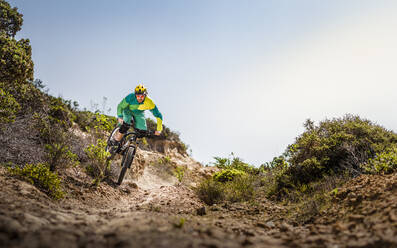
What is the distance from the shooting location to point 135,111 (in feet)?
22.6

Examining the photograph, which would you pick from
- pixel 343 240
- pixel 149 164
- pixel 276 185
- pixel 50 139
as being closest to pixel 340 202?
pixel 343 240

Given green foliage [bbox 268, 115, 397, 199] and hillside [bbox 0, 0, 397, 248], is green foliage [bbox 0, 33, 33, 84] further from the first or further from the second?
green foliage [bbox 268, 115, 397, 199]

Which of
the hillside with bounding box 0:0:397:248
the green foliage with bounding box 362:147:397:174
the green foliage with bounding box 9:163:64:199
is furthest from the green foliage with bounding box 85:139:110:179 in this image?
the green foliage with bounding box 362:147:397:174

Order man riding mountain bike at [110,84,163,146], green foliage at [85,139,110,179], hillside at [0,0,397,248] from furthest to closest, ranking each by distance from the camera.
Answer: man riding mountain bike at [110,84,163,146] → green foliage at [85,139,110,179] → hillside at [0,0,397,248]

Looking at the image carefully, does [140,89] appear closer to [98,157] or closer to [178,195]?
[98,157]

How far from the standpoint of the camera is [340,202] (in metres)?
3.64

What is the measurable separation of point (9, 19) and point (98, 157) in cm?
605

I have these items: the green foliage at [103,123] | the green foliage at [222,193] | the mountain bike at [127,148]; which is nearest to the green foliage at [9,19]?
the green foliage at [103,123]

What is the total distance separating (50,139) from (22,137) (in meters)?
0.86

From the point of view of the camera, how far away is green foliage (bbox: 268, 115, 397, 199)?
18.1 ft

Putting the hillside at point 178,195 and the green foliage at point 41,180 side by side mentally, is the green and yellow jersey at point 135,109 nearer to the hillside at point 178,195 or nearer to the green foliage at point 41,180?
the hillside at point 178,195

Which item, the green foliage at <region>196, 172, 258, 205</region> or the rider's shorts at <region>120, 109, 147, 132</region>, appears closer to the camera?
the green foliage at <region>196, 172, 258, 205</region>

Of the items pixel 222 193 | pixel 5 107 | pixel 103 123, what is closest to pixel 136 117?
pixel 103 123

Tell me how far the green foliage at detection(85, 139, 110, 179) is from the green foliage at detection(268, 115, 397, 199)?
15.9 ft
